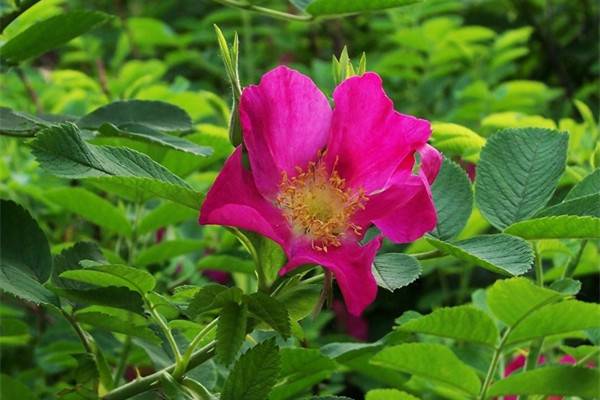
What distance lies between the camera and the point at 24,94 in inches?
66.5

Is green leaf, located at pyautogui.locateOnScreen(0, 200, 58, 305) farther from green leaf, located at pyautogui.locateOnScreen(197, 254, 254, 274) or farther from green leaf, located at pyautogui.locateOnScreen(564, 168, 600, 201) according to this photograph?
green leaf, located at pyautogui.locateOnScreen(564, 168, 600, 201)

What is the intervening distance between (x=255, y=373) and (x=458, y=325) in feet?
0.52

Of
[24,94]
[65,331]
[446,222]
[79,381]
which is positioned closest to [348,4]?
[446,222]

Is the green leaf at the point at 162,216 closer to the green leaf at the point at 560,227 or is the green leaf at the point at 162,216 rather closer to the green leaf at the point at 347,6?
the green leaf at the point at 347,6

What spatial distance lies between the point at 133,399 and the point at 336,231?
0.52ft

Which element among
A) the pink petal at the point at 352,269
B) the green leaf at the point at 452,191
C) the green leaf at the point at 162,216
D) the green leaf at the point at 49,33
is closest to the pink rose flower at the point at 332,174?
the pink petal at the point at 352,269

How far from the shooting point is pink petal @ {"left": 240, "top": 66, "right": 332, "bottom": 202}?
628 mm

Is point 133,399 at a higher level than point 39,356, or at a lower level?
higher

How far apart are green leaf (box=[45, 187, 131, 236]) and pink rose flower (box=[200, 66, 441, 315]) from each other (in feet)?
1.50

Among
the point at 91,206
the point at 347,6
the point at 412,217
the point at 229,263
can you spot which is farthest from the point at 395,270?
the point at 91,206

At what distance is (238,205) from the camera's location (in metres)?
0.60

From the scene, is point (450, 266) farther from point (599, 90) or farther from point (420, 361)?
point (420, 361)

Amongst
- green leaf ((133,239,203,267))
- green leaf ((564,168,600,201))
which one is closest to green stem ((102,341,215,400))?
green leaf ((564,168,600,201))

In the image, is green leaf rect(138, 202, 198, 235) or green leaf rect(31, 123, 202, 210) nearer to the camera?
green leaf rect(31, 123, 202, 210)
